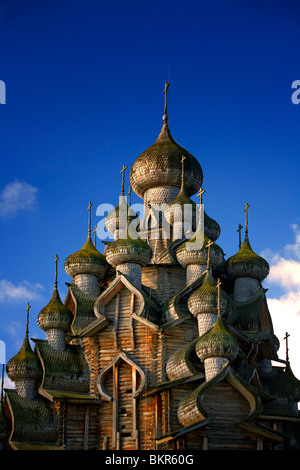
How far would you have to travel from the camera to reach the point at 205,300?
29.9 metres

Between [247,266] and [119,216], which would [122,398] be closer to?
[247,266]

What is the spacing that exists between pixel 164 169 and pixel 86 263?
15.8 feet

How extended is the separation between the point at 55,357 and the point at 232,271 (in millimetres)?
6733

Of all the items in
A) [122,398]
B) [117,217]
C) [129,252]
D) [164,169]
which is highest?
[164,169]

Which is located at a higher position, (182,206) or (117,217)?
(117,217)

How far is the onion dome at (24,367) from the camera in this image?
31.7 metres

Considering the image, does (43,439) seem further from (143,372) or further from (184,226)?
(184,226)

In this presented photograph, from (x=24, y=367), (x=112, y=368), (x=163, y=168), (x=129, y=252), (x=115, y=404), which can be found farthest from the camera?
(x=163, y=168)

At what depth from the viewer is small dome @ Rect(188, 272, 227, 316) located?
29891mm

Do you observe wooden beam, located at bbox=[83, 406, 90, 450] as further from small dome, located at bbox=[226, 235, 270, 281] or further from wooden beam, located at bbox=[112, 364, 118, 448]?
small dome, located at bbox=[226, 235, 270, 281]

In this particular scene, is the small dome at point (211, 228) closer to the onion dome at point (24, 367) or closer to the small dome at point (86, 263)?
the small dome at point (86, 263)

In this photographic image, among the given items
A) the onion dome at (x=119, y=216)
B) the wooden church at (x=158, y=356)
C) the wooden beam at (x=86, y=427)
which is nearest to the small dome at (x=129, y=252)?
the wooden church at (x=158, y=356)

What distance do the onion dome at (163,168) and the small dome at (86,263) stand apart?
3729 millimetres

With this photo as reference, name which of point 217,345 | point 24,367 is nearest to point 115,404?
point 24,367
